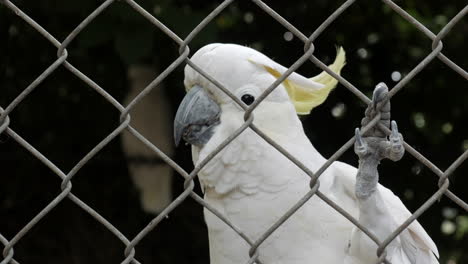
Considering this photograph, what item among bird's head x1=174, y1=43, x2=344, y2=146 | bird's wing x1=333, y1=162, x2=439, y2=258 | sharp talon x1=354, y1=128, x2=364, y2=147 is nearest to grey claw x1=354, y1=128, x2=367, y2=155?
sharp talon x1=354, y1=128, x2=364, y2=147

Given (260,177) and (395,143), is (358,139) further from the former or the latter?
(260,177)

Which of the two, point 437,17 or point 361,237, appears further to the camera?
point 437,17

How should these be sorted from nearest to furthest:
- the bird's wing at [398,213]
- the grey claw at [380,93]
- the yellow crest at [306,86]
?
the grey claw at [380,93]
the bird's wing at [398,213]
the yellow crest at [306,86]

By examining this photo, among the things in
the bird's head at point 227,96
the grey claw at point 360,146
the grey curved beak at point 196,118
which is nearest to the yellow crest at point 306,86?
the bird's head at point 227,96

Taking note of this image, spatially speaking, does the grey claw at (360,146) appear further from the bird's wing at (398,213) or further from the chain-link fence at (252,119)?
the bird's wing at (398,213)

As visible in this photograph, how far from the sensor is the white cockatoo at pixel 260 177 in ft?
6.16

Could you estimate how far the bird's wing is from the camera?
185 centimetres

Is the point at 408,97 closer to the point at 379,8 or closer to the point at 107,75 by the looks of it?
the point at 379,8

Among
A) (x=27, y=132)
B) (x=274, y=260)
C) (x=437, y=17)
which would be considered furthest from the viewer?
(x=27, y=132)

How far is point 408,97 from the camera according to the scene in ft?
10.8

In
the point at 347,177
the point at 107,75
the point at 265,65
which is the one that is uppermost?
the point at 265,65

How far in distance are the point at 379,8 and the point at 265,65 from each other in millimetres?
1425

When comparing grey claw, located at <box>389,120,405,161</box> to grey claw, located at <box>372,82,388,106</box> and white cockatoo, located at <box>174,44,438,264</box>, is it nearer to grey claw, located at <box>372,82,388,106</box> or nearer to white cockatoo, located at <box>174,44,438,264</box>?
grey claw, located at <box>372,82,388,106</box>

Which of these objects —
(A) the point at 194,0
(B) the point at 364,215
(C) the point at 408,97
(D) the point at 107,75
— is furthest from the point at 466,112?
(B) the point at 364,215
